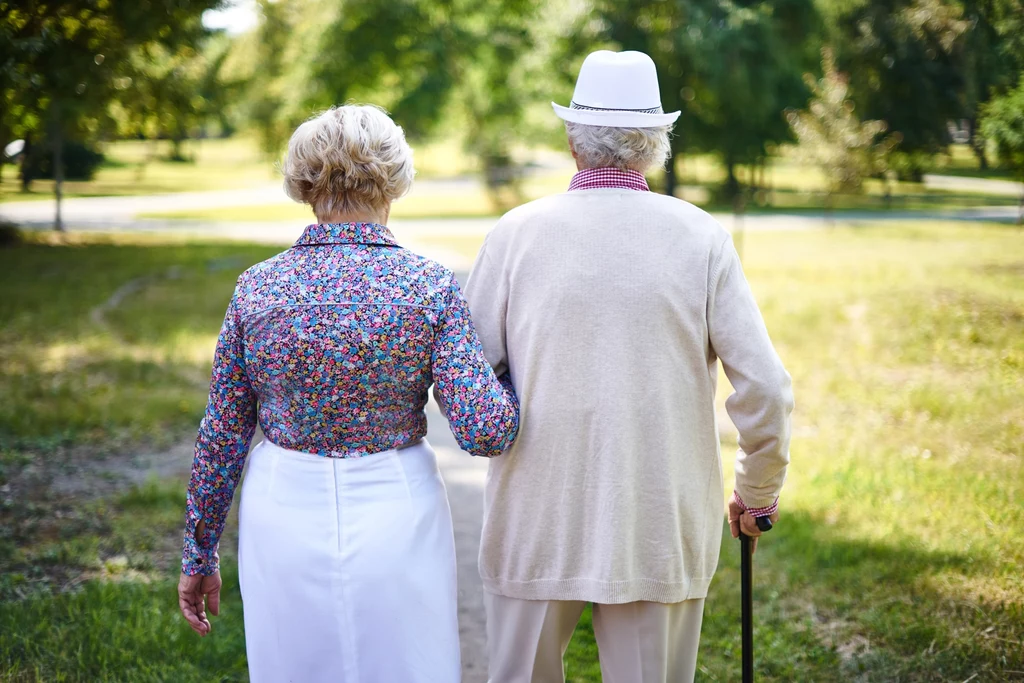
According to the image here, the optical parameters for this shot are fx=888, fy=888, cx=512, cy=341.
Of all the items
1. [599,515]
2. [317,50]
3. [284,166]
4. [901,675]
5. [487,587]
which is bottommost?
[901,675]

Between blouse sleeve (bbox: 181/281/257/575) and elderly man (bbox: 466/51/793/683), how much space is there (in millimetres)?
662

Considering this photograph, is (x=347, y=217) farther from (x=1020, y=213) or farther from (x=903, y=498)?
(x=1020, y=213)

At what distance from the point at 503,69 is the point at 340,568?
80.3 ft

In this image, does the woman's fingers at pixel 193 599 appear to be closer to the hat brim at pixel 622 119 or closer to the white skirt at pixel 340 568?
the white skirt at pixel 340 568

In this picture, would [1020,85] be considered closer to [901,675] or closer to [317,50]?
[901,675]

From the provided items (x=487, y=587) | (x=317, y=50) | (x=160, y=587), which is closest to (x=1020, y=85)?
(x=487, y=587)

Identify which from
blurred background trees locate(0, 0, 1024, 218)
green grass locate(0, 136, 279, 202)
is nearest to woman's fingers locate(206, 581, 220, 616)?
green grass locate(0, 136, 279, 202)

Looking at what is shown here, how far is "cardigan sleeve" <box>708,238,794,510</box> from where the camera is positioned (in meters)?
2.22

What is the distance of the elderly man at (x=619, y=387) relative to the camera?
223 cm

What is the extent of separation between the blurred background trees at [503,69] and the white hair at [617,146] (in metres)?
0.79

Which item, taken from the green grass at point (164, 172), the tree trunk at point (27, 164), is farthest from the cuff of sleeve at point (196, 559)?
the tree trunk at point (27, 164)

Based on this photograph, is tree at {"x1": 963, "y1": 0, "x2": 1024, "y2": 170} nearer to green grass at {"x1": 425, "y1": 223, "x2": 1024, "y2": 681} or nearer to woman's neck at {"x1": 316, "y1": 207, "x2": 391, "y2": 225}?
green grass at {"x1": 425, "y1": 223, "x2": 1024, "y2": 681}

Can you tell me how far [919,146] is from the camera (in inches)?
267

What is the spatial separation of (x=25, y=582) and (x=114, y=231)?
16.5m
